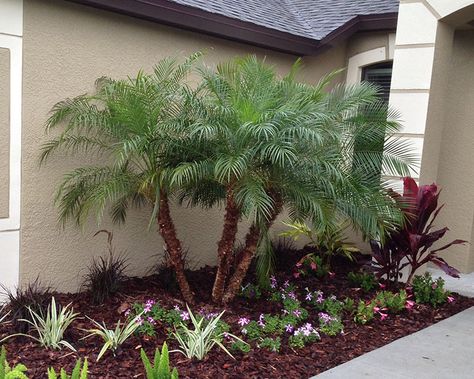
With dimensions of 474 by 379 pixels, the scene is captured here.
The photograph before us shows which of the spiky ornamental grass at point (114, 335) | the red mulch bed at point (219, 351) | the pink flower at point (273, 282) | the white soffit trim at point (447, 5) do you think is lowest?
the red mulch bed at point (219, 351)

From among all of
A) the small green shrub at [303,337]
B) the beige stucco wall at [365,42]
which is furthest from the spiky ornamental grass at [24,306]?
the beige stucco wall at [365,42]

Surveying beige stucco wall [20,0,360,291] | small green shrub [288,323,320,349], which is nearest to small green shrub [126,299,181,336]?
small green shrub [288,323,320,349]

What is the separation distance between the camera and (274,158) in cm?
477

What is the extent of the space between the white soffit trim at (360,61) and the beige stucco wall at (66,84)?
3.29 meters

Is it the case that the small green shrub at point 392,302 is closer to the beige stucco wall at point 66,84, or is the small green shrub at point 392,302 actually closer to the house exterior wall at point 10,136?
the beige stucco wall at point 66,84

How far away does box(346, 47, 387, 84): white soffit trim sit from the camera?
8852mm

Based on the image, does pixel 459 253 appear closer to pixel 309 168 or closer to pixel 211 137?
pixel 309 168

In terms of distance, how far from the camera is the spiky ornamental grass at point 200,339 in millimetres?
4508

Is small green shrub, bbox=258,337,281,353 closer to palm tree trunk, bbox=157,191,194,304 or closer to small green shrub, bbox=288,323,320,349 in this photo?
small green shrub, bbox=288,323,320,349

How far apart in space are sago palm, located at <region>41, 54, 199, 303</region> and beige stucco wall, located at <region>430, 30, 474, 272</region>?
4.38 metres

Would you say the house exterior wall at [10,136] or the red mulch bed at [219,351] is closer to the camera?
the red mulch bed at [219,351]

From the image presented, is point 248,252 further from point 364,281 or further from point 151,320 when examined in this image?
point 364,281

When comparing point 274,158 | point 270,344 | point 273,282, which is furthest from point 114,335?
point 273,282

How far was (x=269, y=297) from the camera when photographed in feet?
20.7
